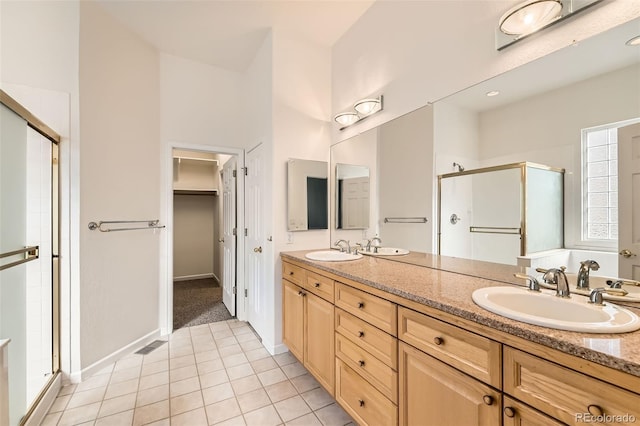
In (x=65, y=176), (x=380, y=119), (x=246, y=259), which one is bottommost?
(x=246, y=259)

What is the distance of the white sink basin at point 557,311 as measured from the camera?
2.35 feet

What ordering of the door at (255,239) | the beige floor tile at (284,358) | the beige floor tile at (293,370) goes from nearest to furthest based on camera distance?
the beige floor tile at (293,370), the beige floor tile at (284,358), the door at (255,239)

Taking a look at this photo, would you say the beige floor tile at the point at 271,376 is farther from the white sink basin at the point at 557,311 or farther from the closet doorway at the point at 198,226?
the closet doorway at the point at 198,226

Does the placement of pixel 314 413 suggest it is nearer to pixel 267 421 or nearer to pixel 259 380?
pixel 267 421

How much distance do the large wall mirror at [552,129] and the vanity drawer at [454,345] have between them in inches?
21.0

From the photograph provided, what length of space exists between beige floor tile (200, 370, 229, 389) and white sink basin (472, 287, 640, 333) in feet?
6.19

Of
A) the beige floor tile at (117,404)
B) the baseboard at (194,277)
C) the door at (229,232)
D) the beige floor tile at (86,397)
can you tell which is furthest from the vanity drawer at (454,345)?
the baseboard at (194,277)

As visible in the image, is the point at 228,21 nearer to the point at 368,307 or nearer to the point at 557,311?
the point at 368,307

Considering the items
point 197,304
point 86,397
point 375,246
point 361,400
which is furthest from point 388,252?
point 197,304

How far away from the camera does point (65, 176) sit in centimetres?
198

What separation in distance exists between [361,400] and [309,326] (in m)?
0.62

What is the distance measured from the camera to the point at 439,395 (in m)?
0.98

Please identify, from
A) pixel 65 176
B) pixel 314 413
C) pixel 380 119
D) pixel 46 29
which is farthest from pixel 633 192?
pixel 46 29

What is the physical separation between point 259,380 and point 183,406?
0.50m
